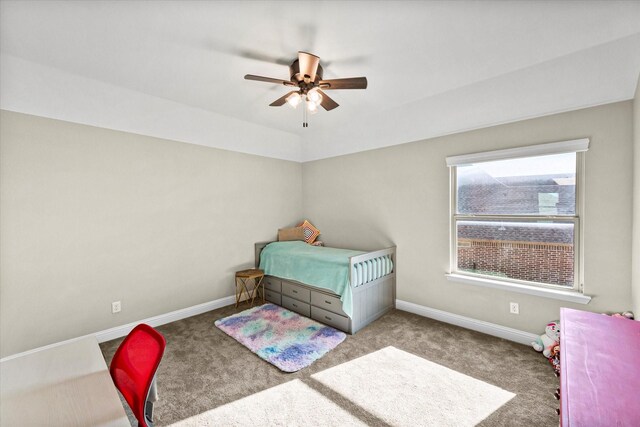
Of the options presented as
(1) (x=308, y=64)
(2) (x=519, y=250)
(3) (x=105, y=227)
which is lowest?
(2) (x=519, y=250)

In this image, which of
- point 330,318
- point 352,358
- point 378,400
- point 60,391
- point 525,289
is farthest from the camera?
point 330,318

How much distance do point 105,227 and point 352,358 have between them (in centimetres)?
282

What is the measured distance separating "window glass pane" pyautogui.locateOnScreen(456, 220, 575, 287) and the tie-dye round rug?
5.68 ft

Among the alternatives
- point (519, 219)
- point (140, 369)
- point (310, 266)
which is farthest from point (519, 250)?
point (140, 369)

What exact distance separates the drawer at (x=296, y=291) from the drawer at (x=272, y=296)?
0.55 ft

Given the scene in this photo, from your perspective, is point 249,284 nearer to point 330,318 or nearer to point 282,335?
point 282,335

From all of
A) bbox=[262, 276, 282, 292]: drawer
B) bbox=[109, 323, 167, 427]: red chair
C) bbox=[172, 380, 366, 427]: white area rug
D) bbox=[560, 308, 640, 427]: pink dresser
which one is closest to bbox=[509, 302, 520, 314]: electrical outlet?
bbox=[560, 308, 640, 427]: pink dresser

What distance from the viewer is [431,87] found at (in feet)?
9.30

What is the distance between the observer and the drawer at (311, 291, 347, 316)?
9.73 feet

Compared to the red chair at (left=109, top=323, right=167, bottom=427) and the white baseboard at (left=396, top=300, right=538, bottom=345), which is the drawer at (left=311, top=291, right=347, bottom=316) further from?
the red chair at (left=109, top=323, right=167, bottom=427)

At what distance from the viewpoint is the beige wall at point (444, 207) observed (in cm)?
219

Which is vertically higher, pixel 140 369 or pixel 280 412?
pixel 140 369

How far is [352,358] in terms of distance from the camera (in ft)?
7.93

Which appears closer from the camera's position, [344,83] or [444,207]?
[344,83]
